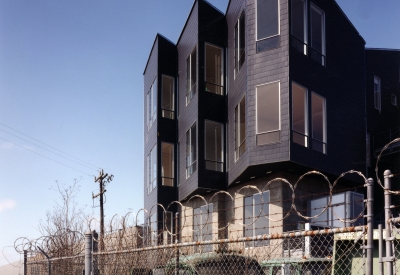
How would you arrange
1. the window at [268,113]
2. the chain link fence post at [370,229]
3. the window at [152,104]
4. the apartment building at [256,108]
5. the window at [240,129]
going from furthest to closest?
the window at [152,104], the window at [240,129], the apartment building at [256,108], the window at [268,113], the chain link fence post at [370,229]

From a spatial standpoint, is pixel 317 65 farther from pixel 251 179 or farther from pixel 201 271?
pixel 201 271

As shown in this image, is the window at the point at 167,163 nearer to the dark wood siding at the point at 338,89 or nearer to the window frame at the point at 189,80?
the window frame at the point at 189,80

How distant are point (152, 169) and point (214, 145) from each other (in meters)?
4.96

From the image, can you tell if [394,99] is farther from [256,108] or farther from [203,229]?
[203,229]

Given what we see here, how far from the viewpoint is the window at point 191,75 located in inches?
941

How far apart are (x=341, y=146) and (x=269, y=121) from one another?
374 centimetres

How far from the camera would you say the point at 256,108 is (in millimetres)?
19344

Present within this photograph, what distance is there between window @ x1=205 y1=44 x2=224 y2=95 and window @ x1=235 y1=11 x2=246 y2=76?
5.75 feet

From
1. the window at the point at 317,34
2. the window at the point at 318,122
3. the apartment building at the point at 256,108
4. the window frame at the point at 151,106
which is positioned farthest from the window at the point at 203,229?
the window at the point at 317,34

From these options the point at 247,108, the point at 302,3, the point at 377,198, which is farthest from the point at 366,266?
the point at 377,198

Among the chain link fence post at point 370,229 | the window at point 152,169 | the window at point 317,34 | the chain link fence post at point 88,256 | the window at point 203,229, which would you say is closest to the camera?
the chain link fence post at point 370,229

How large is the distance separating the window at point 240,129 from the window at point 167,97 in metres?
5.39

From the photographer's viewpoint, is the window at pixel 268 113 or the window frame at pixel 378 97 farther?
the window frame at pixel 378 97

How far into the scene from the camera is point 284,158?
1828 cm
